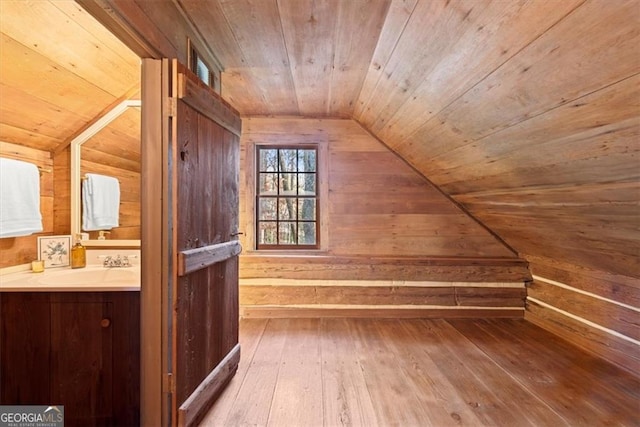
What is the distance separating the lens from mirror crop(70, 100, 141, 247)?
208 cm

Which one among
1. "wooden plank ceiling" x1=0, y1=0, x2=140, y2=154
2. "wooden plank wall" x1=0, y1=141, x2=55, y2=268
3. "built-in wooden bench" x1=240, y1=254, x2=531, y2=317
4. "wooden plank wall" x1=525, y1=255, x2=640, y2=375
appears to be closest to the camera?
"wooden plank ceiling" x1=0, y1=0, x2=140, y2=154

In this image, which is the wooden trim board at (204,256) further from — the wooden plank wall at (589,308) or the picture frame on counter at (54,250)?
the wooden plank wall at (589,308)

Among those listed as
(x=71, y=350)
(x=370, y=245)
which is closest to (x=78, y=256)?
(x=71, y=350)

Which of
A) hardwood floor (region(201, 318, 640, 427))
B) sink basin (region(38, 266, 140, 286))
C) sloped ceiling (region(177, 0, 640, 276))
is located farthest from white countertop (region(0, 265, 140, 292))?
sloped ceiling (region(177, 0, 640, 276))

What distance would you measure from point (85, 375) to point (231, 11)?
193 cm

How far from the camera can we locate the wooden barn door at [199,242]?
140 cm

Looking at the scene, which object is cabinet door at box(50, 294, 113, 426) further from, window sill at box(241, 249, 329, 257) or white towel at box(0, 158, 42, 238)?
window sill at box(241, 249, 329, 257)

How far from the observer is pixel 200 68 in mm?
1815

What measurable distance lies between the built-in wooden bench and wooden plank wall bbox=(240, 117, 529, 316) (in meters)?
0.01

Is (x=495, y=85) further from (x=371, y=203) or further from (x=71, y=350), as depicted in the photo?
(x=71, y=350)

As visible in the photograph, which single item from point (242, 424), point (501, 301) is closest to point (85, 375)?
point (242, 424)

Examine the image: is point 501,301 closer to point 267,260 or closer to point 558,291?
point 558,291

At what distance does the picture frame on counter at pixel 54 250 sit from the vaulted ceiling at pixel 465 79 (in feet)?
2.02

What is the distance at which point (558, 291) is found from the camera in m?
2.77
